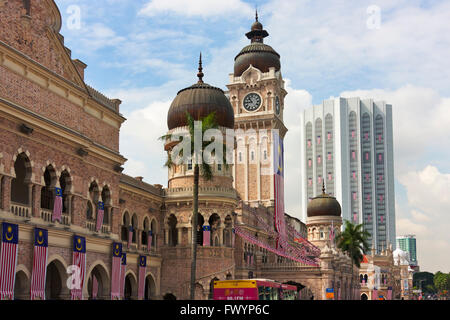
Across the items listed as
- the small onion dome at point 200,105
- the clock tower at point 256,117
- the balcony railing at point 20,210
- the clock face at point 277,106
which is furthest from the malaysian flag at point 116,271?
the clock face at point 277,106

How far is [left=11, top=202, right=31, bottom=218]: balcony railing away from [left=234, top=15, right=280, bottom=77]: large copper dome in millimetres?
57288

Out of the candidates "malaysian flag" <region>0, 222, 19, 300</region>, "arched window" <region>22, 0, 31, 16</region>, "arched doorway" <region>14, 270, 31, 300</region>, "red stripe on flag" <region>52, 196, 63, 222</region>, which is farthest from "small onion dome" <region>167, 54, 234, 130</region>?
"malaysian flag" <region>0, 222, 19, 300</region>

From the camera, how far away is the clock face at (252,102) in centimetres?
8075

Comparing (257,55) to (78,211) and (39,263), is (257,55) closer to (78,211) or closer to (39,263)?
(78,211)

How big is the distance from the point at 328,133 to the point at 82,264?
165m

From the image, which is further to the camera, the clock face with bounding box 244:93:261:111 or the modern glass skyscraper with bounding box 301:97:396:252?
the modern glass skyscraper with bounding box 301:97:396:252

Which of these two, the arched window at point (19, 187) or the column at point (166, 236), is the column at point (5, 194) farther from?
the column at point (166, 236)

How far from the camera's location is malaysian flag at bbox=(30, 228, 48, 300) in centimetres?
2677

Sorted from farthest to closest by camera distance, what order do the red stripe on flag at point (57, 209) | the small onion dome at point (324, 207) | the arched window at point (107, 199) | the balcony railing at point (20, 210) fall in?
the small onion dome at point (324, 207) < the arched window at point (107, 199) < the red stripe on flag at point (57, 209) < the balcony railing at point (20, 210)

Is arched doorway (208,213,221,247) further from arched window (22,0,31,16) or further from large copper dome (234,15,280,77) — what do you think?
large copper dome (234,15,280,77)
